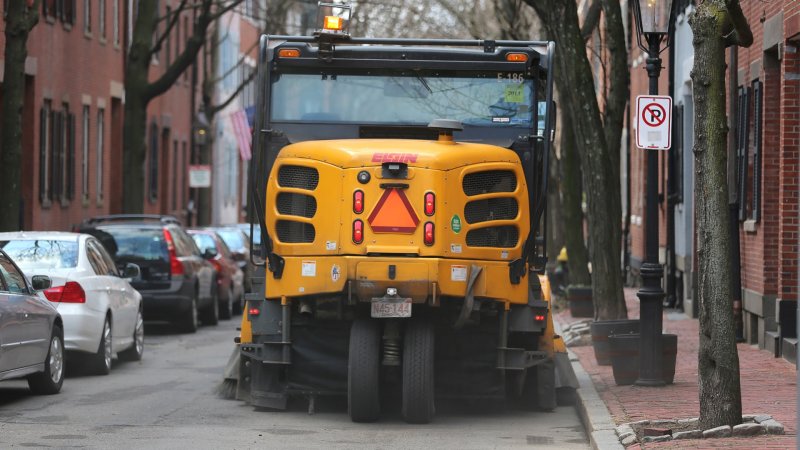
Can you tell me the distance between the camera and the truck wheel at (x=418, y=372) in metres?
12.8

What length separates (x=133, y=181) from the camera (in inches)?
1353

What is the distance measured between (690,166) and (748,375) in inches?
482

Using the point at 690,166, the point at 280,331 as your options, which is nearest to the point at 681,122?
the point at 690,166

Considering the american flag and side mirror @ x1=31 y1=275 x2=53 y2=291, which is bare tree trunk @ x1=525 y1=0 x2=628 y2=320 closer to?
side mirror @ x1=31 y1=275 x2=53 y2=291

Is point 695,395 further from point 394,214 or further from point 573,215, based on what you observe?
point 573,215

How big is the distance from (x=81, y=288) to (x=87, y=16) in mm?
22004

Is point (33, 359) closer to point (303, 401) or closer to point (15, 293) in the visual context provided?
point (15, 293)

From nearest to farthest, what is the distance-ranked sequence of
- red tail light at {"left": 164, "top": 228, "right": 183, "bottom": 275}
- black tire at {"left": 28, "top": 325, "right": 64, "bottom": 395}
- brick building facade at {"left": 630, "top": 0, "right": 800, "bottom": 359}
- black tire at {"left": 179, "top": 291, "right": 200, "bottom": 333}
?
black tire at {"left": 28, "top": 325, "right": 64, "bottom": 395} < brick building facade at {"left": 630, "top": 0, "right": 800, "bottom": 359} < red tail light at {"left": 164, "top": 228, "right": 183, "bottom": 275} < black tire at {"left": 179, "top": 291, "right": 200, "bottom": 333}

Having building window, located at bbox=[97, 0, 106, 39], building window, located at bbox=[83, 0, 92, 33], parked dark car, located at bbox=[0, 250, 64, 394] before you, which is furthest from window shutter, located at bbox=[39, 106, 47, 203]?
parked dark car, located at bbox=[0, 250, 64, 394]

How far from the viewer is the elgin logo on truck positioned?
12.8 m

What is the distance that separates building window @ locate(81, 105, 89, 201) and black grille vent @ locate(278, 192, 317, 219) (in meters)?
25.1

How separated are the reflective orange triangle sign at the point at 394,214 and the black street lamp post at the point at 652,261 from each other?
298cm

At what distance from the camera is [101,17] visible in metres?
39.2

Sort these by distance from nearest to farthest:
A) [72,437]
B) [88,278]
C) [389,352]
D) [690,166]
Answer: [72,437] → [389,352] → [88,278] → [690,166]
